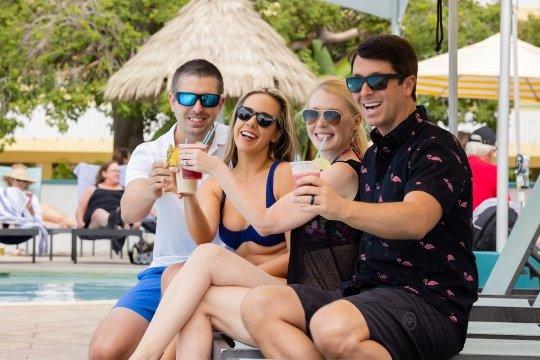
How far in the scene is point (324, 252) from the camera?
4258 millimetres

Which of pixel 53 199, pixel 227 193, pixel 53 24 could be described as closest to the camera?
pixel 227 193

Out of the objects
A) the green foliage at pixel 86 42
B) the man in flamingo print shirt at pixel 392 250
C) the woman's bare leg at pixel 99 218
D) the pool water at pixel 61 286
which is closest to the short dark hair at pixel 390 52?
the man in flamingo print shirt at pixel 392 250

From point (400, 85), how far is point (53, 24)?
23.0 m

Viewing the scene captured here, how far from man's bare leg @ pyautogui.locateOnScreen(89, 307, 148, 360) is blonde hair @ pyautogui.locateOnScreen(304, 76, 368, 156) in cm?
115

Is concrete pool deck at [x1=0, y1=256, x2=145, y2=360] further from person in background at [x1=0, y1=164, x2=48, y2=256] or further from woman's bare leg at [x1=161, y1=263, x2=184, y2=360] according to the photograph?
person in background at [x1=0, y1=164, x2=48, y2=256]

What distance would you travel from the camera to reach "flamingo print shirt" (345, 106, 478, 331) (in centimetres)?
361

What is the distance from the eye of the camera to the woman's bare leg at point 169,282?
14.1 feet

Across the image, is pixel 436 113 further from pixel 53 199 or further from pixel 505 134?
pixel 505 134

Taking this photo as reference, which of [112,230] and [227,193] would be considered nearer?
[227,193]

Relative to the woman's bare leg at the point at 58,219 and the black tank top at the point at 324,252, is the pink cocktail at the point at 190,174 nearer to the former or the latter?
the black tank top at the point at 324,252

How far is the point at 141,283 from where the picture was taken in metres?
4.93

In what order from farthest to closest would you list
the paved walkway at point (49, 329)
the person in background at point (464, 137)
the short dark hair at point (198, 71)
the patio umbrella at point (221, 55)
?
the patio umbrella at point (221, 55) → the person in background at point (464, 137) → the paved walkway at point (49, 329) → the short dark hair at point (198, 71)

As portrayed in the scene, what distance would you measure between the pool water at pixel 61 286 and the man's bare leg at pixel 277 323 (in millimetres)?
7570

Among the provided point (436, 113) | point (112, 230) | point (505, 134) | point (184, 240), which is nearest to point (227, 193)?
point (184, 240)
